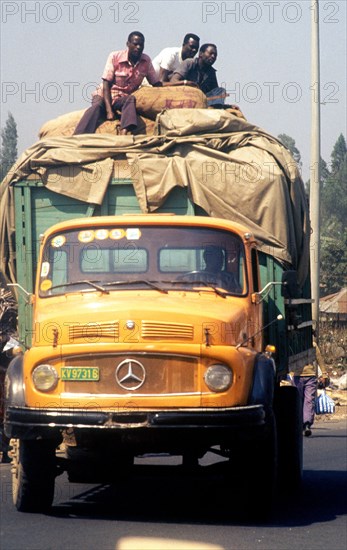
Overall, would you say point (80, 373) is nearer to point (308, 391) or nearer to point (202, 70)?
point (202, 70)

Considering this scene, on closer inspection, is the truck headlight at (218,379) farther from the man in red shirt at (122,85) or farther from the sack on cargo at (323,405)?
the sack on cargo at (323,405)

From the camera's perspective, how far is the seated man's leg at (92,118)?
11.1m

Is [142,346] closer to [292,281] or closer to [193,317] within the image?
[193,317]

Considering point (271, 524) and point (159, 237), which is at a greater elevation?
point (159, 237)

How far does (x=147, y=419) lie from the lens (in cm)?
789

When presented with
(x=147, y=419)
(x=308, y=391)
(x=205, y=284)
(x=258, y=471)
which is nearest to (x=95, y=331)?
(x=147, y=419)

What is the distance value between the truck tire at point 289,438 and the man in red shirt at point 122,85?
9.58 ft

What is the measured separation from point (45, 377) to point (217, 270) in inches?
67.1

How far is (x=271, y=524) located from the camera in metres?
8.46

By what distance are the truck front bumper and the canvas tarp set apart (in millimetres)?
2273

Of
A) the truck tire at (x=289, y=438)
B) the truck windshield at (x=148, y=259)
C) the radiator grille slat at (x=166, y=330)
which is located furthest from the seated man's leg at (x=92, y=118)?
the radiator grille slat at (x=166, y=330)

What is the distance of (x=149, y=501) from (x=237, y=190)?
2741mm

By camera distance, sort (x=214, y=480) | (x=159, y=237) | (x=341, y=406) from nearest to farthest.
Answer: (x=159, y=237) → (x=214, y=480) → (x=341, y=406)

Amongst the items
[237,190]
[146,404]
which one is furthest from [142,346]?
[237,190]
